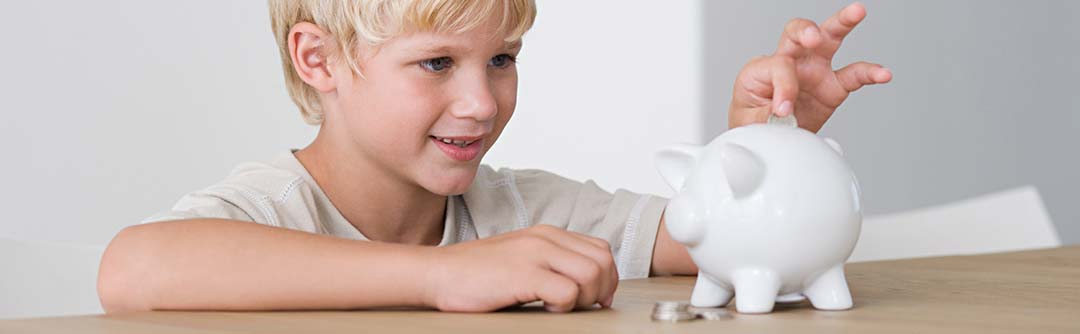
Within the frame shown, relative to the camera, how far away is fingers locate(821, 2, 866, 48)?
896 millimetres

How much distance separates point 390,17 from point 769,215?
21.3 inches

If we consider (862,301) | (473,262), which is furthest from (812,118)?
(473,262)

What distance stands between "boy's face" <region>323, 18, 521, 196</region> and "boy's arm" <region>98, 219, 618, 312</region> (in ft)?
1.02

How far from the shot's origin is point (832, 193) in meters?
0.71

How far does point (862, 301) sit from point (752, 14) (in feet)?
8.56

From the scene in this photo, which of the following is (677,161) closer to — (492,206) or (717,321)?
(717,321)

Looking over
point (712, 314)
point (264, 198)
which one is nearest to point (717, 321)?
point (712, 314)

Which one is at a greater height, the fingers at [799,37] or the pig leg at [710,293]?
the fingers at [799,37]

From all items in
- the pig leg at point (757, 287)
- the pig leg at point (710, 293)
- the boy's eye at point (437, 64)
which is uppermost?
the boy's eye at point (437, 64)

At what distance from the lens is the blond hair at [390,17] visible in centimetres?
110

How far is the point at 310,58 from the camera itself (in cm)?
129

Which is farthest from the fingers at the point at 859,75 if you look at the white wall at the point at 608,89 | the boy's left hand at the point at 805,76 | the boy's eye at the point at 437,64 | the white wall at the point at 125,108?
the white wall at the point at 608,89

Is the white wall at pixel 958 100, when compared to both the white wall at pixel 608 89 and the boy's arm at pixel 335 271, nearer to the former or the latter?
the white wall at pixel 608 89

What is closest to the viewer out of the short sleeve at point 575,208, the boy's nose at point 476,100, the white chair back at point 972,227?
the boy's nose at point 476,100
